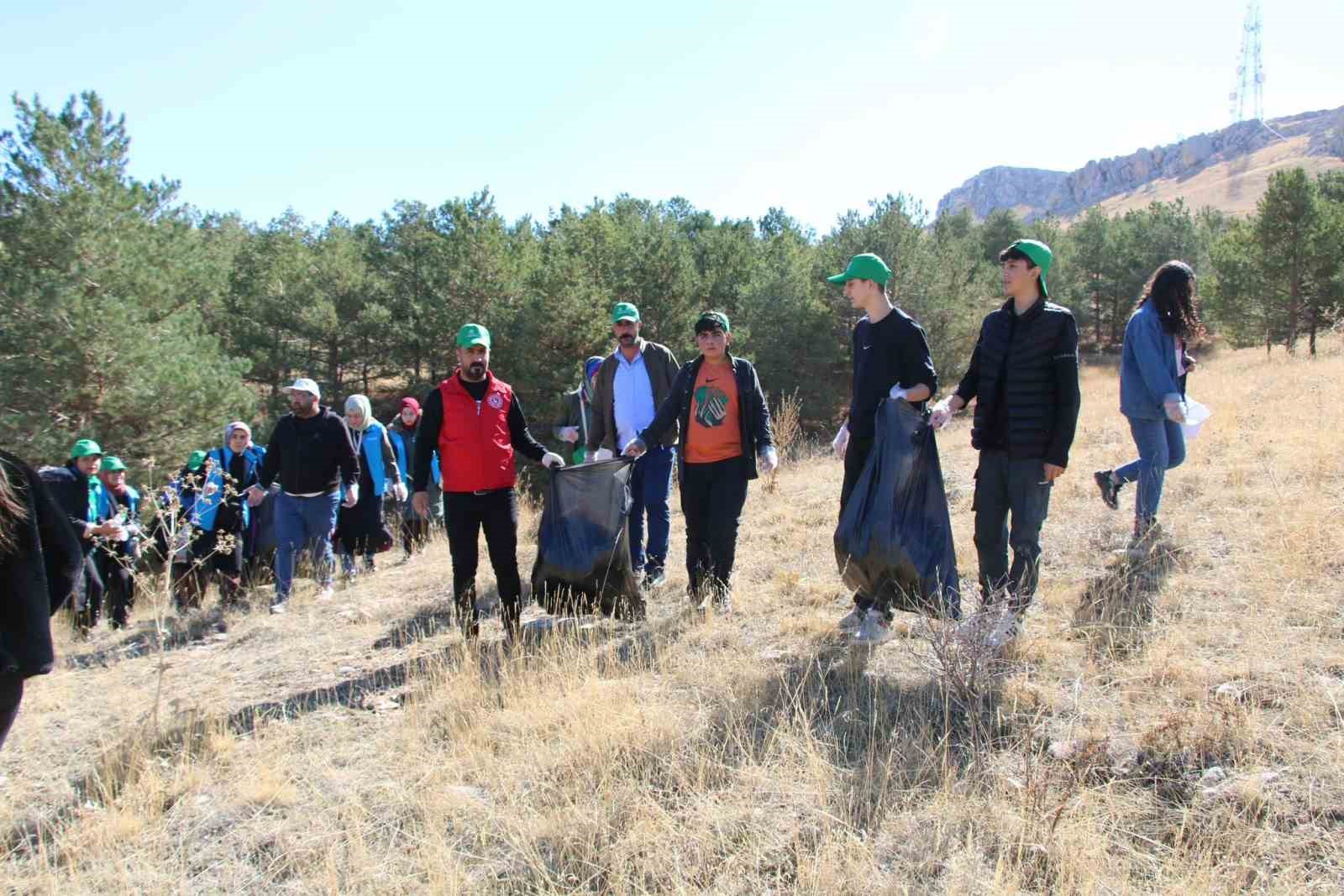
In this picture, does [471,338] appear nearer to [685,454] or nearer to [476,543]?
[476,543]

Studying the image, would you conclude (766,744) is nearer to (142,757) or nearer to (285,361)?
(142,757)

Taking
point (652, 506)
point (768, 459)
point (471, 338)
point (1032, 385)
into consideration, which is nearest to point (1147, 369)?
point (1032, 385)

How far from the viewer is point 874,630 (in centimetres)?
362

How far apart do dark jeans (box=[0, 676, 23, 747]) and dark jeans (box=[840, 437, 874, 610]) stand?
2964mm

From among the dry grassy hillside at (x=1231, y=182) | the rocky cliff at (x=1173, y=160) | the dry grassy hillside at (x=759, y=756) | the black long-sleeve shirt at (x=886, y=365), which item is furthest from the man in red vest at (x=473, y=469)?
the rocky cliff at (x=1173, y=160)

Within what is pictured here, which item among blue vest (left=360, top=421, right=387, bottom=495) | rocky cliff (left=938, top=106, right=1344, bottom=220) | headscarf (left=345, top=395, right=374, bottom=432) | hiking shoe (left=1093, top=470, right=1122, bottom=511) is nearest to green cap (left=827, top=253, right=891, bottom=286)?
hiking shoe (left=1093, top=470, right=1122, bottom=511)

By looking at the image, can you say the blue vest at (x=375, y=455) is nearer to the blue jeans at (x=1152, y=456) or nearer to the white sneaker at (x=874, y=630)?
the white sneaker at (x=874, y=630)

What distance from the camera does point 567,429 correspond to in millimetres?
5820

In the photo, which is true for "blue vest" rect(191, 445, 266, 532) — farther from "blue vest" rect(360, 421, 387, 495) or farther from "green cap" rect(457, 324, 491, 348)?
"green cap" rect(457, 324, 491, 348)

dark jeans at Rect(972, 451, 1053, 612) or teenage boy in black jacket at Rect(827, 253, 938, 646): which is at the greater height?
teenage boy in black jacket at Rect(827, 253, 938, 646)

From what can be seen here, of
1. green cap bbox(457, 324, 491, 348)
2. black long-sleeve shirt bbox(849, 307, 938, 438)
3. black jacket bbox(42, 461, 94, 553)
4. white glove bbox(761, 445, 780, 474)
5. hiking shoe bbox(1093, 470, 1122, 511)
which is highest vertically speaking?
green cap bbox(457, 324, 491, 348)

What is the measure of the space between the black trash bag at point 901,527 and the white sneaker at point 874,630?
0.23 meters

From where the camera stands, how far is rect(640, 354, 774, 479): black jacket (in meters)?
4.31

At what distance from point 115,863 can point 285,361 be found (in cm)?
2210
